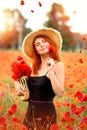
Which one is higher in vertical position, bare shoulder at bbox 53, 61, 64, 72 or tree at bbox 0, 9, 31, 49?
tree at bbox 0, 9, 31, 49

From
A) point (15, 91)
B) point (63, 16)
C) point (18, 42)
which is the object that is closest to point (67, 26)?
point (63, 16)

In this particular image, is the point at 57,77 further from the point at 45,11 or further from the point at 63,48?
the point at 45,11

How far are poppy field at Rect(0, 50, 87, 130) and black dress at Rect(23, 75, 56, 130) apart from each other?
4 centimetres

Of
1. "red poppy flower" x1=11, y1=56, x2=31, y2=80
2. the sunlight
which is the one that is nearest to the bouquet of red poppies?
"red poppy flower" x1=11, y1=56, x2=31, y2=80

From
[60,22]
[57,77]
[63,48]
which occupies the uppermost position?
[60,22]

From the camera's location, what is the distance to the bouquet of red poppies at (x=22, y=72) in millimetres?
2473

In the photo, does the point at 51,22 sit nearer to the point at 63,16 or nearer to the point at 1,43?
the point at 63,16

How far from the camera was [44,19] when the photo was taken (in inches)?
102

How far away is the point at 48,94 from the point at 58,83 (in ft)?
0.25

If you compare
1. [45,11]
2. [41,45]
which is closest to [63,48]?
[41,45]

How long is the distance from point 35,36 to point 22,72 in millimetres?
202

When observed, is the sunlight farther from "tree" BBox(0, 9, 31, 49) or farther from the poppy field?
the poppy field

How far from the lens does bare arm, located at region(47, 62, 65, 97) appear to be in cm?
246

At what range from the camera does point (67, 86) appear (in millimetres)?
2539
